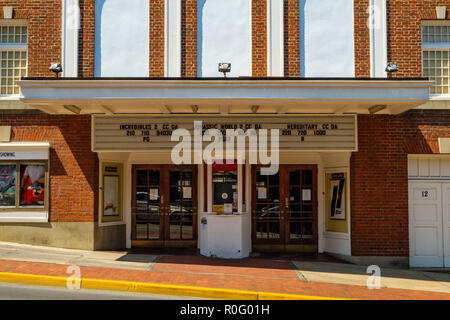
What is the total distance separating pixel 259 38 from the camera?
38.8ft

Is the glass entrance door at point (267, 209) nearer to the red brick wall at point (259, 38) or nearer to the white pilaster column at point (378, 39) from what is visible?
the red brick wall at point (259, 38)

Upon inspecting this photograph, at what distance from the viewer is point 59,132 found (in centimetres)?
1162

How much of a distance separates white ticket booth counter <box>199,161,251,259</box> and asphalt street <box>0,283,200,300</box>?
12.3 feet

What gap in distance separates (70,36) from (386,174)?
9143 millimetres

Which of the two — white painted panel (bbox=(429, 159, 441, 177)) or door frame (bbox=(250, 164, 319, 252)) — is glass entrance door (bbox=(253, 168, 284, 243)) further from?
white painted panel (bbox=(429, 159, 441, 177))

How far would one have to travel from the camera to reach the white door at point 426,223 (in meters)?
11.7

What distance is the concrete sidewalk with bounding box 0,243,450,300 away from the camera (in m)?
8.48

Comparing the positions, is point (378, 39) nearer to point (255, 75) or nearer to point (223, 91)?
point (255, 75)

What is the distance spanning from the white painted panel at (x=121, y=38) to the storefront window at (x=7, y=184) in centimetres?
345

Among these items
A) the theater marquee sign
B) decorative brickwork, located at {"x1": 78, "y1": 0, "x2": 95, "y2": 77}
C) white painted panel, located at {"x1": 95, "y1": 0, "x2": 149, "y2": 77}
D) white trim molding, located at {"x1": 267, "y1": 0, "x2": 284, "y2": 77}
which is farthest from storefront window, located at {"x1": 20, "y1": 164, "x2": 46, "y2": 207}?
white trim molding, located at {"x1": 267, "y1": 0, "x2": 284, "y2": 77}

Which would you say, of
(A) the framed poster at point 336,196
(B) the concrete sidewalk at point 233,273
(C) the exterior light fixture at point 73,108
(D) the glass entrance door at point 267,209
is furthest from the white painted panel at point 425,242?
(C) the exterior light fixture at point 73,108

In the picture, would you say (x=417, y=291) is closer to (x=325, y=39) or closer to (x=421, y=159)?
(x=421, y=159)
